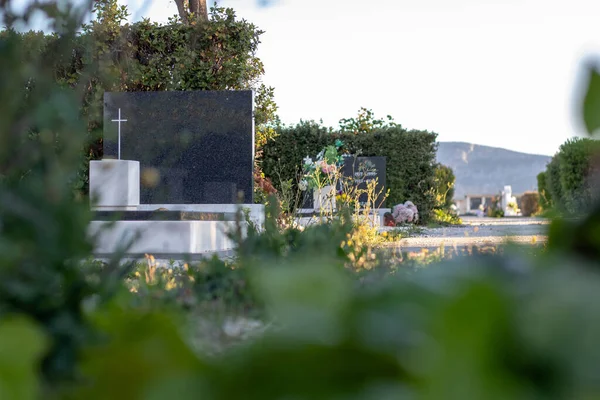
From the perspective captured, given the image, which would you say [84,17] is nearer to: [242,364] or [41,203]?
[41,203]

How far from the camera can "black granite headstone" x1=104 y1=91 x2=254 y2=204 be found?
1004 cm

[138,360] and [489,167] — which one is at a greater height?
→ [489,167]

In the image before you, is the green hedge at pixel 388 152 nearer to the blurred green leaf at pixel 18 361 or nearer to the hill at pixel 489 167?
the blurred green leaf at pixel 18 361

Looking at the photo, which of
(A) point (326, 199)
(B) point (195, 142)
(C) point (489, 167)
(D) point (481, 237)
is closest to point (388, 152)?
(B) point (195, 142)

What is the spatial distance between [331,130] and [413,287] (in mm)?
15182

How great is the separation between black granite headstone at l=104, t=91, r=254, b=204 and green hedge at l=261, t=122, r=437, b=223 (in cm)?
460

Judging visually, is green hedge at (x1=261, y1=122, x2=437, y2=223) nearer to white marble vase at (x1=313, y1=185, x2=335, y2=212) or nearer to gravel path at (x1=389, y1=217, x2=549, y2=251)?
white marble vase at (x1=313, y1=185, x2=335, y2=212)

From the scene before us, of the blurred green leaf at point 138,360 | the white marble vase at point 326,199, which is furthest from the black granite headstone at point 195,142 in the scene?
the blurred green leaf at point 138,360

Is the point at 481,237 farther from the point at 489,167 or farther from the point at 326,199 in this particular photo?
the point at 489,167

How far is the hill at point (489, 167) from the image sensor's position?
7556cm

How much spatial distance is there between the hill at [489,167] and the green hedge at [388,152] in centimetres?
5904

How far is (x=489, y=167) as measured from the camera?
84.9 m

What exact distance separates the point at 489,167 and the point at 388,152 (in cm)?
7336

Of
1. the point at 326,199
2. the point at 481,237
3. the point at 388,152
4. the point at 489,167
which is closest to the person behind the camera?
the point at 326,199
